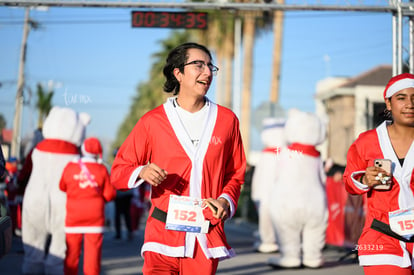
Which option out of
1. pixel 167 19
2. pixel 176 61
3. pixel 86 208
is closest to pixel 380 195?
pixel 176 61

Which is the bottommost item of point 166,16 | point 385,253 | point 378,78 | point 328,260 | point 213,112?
point 328,260

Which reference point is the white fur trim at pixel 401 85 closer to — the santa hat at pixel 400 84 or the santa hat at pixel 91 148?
the santa hat at pixel 400 84

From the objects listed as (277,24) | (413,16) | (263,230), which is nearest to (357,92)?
(277,24)

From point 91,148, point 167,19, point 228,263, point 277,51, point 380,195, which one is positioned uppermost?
point 277,51

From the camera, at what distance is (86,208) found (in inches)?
324

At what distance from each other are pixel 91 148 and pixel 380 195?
4.88 m

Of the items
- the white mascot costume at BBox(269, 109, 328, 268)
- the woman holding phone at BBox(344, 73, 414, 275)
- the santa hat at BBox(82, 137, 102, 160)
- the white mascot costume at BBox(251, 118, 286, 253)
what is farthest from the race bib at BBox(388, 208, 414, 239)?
the white mascot costume at BBox(251, 118, 286, 253)

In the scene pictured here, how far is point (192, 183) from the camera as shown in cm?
414

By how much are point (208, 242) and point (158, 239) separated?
11.3 inches

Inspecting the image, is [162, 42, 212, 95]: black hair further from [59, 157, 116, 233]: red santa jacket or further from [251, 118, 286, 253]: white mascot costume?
[251, 118, 286, 253]: white mascot costume

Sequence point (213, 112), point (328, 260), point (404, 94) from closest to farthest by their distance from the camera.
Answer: point (213, 112), point (404, 94), point (328, 260)

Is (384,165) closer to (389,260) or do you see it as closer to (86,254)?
(389,260)

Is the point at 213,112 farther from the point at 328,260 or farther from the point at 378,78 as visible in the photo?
the point at 378,78

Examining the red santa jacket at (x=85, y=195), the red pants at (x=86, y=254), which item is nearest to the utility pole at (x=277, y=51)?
the red santa jacket at (x=85, y=195)
